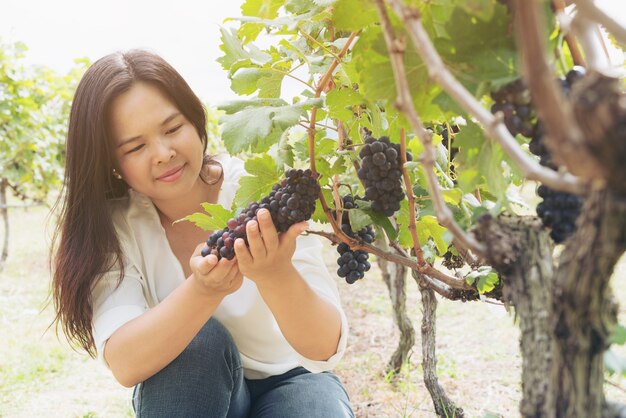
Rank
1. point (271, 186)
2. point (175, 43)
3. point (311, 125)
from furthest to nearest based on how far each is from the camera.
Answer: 1. point (175, 43)
2. point (271, 186)
3. point (311, 125)

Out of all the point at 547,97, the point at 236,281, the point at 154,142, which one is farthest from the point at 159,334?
the point at 547,97

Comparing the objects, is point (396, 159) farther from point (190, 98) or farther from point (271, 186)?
point (190, 98)

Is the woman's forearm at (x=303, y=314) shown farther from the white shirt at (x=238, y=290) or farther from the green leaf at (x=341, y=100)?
the green leaf at (x=341, y=100)

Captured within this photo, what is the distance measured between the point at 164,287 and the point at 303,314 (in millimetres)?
594

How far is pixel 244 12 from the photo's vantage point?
41.7 inches

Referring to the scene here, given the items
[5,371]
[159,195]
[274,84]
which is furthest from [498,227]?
[5,371]

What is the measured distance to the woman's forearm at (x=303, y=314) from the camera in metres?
1.41

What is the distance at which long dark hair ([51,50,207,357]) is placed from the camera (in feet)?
5.37

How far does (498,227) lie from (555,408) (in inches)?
7.0

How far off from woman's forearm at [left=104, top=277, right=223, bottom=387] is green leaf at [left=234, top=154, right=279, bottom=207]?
319 millimetres

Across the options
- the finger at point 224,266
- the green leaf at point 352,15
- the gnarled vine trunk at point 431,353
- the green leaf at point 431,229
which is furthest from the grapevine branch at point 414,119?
the gnarled vine trunk at point 431,353

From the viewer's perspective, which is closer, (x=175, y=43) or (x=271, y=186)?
(x=271, y=186)

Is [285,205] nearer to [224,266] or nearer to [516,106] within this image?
[224,266]

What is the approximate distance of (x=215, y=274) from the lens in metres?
1.27
